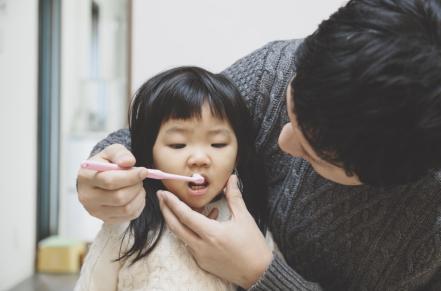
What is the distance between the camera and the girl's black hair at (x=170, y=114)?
874 millimetres

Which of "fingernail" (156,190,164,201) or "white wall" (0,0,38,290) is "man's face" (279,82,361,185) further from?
"white wall" (0,0,38,290)

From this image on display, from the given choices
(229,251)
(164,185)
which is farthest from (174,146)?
(229,251)

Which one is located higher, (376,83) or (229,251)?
Answer: (376,83)

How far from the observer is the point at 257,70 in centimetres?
100

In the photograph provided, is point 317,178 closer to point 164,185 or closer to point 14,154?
point 164,185

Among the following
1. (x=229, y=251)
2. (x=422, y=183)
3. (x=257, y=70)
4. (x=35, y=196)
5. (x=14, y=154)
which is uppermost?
(x=257, y=70)

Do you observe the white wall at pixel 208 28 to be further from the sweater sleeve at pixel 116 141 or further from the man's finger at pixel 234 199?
the man's finger at pixel 234 199

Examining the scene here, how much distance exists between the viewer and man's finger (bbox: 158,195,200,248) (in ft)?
2.72

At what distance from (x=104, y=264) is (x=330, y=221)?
0.41 meters

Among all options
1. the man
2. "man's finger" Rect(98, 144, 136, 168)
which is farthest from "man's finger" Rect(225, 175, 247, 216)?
"man's finger" Rect(98, 144, 136, 168)

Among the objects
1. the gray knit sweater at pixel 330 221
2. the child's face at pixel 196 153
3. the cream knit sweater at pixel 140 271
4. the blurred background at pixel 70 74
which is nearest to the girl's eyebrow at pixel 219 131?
the child's face at pixel 196 153

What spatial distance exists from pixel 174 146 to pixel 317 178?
0.28 m

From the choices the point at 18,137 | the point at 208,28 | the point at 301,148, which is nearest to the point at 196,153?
the point at 301,148

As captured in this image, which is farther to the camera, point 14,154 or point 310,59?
point 14,154
